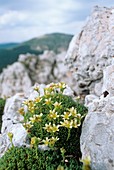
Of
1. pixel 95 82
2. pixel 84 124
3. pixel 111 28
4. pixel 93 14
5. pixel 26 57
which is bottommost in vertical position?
pixel 84 124

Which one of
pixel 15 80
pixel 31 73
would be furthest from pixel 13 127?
pixel 31 73

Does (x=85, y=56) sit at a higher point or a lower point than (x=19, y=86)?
lower

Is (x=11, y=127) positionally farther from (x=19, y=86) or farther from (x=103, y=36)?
(x=19, y=86)

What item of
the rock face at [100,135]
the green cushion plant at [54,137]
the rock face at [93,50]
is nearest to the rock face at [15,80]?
the rock face at [93,50]

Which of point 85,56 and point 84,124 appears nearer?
point 84,124

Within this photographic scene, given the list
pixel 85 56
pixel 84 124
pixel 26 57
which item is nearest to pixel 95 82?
pixel 85 56

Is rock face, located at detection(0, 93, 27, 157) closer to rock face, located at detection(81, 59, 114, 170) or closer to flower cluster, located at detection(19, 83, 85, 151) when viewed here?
flower cluster, located at detection(19, 83, 85, 151)

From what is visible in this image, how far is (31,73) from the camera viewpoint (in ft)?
220

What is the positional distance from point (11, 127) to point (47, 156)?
8.95ft

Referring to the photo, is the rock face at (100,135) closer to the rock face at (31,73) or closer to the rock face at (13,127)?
the rock face at (13,127)

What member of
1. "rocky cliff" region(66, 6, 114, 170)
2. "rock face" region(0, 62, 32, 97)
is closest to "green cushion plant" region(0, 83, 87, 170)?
"rocky cliff" region(66, 6, 114, 170)

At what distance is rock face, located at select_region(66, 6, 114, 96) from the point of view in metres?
11.4

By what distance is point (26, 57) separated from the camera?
73.5 m

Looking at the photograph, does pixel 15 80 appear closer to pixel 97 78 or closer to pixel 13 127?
pixel 97 78
